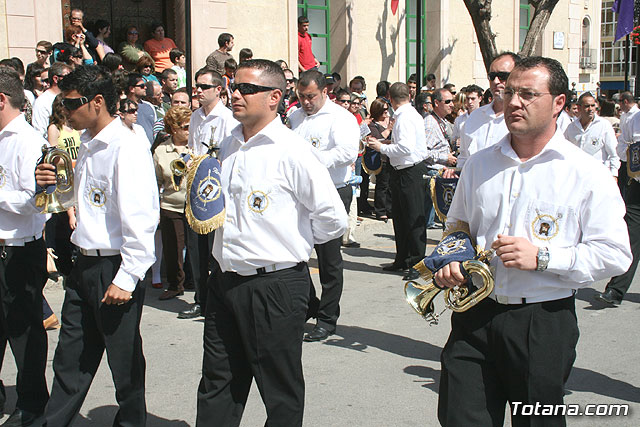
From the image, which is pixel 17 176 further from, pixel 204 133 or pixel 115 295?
pixel 204 133

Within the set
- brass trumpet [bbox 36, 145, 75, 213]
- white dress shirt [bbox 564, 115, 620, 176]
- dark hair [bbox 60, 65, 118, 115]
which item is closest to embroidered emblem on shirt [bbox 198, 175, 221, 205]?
dark hair [bbox 60, 65, 118, 115]

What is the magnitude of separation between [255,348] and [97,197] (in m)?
1.19

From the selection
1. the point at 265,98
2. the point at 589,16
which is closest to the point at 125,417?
the point at 265,98

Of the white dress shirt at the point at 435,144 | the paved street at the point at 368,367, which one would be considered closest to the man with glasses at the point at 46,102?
the paved street at the point at 368,367

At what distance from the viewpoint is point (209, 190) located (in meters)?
3.89

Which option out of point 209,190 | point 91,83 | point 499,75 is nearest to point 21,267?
point 91,83

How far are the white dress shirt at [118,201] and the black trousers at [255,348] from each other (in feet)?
1.66

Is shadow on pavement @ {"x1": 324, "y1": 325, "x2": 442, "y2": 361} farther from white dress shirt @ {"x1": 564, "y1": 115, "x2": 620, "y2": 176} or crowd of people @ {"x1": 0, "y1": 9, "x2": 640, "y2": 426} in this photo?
white dress shirt @ {"x1": 564, "y1": 115, "x2": 620, "y2": 176}

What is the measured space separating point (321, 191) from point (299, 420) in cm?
118

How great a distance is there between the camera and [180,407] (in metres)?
5.10

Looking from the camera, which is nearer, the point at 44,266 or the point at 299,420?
the point at 299,420

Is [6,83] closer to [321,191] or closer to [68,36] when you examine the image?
[321,191]

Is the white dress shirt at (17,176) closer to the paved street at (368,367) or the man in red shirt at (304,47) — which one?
the paved street at (368,367)

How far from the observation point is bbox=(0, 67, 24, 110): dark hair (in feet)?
15.5
